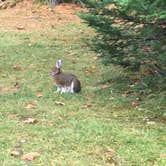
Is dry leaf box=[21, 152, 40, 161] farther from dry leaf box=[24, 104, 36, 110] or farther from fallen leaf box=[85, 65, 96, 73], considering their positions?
fallen leaf box=[85, 65, 96, 73]

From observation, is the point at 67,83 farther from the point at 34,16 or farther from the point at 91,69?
the point at 34,16

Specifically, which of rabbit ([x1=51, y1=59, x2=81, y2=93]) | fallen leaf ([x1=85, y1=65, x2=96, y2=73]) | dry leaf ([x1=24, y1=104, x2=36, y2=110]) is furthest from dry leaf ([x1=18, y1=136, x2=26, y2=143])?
fallen leaf ([x1=85, y1=65, x2=96, y2=73])

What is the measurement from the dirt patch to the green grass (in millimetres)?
4155

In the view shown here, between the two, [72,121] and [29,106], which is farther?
[29,106]

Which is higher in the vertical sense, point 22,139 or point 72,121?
point 22,139

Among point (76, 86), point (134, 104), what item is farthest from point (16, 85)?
point (134, 104)

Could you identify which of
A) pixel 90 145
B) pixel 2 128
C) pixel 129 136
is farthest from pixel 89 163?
pixel 2 128

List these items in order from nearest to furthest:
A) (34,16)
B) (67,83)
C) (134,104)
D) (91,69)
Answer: (134,104) → (67,83) → (91,69) → (34,16)

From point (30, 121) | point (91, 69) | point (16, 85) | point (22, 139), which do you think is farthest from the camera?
point (91, 69)

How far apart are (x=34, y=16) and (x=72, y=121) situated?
10287 millimetres

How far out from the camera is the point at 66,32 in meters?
15.4

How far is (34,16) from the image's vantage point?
17.3m

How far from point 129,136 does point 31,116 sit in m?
1.54

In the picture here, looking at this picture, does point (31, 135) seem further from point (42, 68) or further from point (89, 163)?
point (42, 68)
